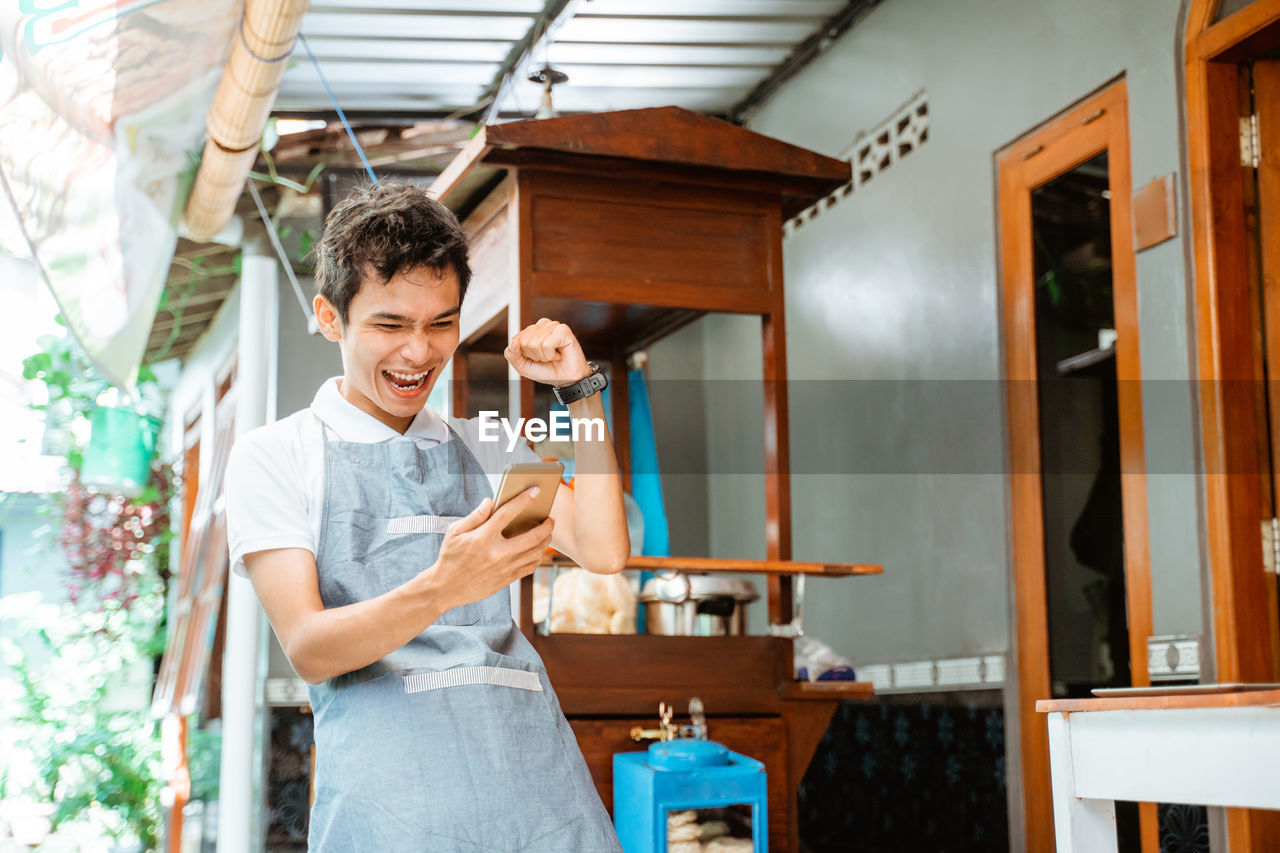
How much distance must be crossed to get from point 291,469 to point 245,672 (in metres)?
3.85

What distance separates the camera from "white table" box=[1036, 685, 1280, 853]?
1.39 m

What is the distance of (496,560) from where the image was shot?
1280mm

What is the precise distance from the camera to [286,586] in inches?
51.4

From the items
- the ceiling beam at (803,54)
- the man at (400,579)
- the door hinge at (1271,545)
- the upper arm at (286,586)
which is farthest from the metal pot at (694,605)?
the ceiling beam at (803,54)

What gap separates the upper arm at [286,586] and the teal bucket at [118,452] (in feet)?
13.9

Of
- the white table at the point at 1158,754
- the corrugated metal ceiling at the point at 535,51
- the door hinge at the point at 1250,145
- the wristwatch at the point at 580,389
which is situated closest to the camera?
the white table at the point at 1158,754

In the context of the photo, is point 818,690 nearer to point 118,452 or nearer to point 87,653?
point 87,653

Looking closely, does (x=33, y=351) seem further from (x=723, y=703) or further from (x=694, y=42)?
(x=723, y=703)

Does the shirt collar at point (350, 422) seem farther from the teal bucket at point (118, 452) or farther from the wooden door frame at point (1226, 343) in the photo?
the teal bucket at point (118, 452)

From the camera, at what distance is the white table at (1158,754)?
1.39 meters

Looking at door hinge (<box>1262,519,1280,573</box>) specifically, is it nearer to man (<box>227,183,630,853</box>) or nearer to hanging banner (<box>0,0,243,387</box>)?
man (<box>227,183,630,853</box>)

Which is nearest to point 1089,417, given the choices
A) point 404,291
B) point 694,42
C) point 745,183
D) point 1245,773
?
point 745,183

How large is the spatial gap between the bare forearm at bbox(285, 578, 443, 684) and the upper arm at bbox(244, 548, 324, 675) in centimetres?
1

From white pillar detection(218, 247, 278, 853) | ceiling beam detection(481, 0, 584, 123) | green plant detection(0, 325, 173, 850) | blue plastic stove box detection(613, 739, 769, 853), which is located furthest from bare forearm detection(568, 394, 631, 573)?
green plant detection(0, 325, 173, 850)
